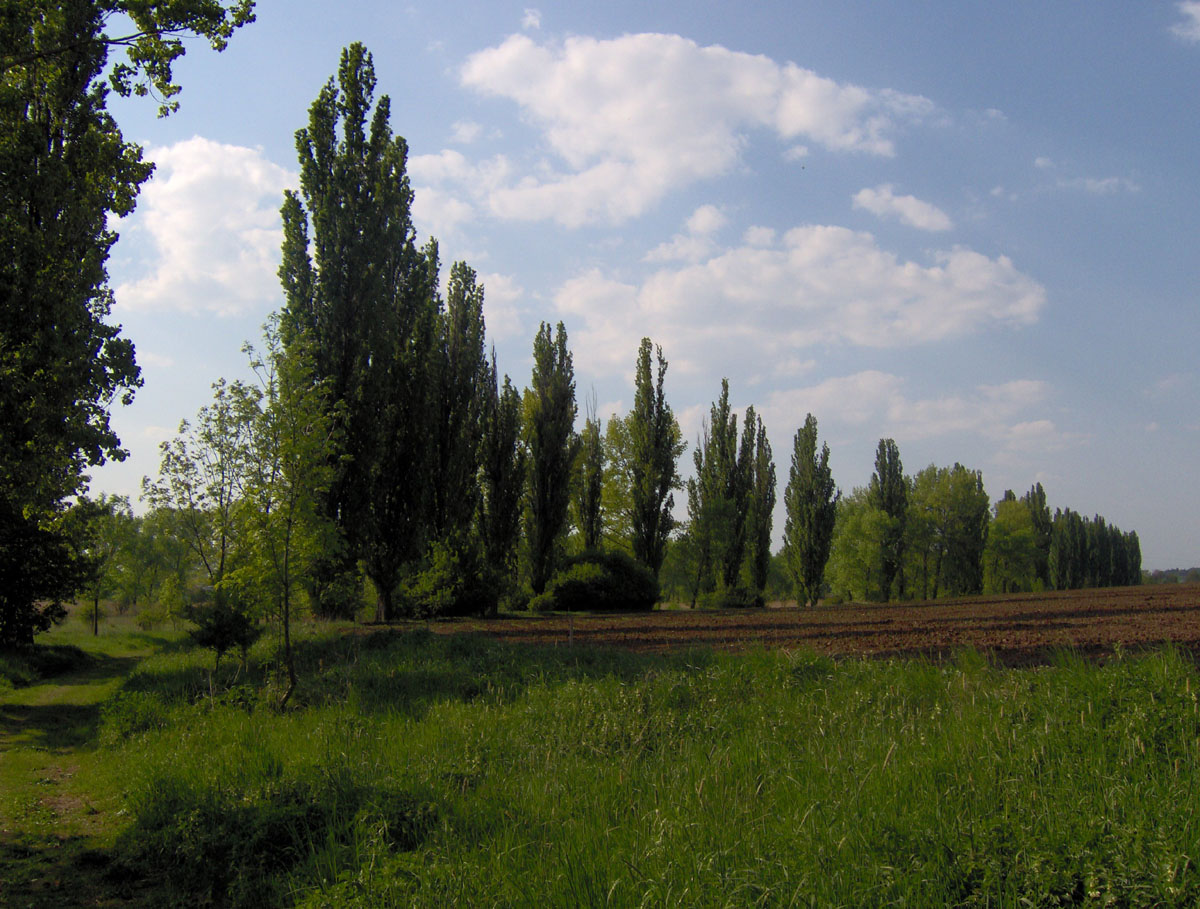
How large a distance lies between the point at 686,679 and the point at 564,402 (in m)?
25.0

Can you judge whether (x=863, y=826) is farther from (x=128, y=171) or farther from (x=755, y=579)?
(x=755, y=579)

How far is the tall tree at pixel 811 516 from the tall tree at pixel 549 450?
17751 mm

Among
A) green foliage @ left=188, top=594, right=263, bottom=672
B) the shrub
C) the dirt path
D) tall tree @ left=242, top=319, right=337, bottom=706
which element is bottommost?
the shrub

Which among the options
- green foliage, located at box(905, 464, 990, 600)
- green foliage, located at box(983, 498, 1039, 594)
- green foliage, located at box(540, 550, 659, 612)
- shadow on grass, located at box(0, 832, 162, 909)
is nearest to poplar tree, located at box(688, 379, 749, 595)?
green foliage, located at box(540, 550, 659, 612)

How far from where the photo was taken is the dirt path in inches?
186

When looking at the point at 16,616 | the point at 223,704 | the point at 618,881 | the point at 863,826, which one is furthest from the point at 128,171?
the point at 16,616

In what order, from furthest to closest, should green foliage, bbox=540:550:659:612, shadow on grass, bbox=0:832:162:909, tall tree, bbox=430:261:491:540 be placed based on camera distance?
1. green foliage, bbox=540:550:659:612
2. tall tree, bbox=430:261:491:540
3. shadow on grass, bbox=0:832:162:909

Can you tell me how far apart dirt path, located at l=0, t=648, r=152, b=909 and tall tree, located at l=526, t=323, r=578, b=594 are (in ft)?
63.7

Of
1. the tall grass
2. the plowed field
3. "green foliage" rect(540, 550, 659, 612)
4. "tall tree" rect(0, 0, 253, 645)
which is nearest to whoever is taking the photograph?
the tall grass

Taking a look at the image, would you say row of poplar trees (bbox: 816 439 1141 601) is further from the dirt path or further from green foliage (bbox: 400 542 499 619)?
the dirt path

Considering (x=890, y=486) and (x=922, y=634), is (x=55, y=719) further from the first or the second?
(x=890, y=486)

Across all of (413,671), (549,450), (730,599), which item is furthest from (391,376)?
(730,599)

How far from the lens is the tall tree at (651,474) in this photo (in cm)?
3575

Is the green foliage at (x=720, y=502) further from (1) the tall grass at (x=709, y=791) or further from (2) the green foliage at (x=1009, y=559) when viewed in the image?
(2) the green foliage at (x=1009, y=559)
